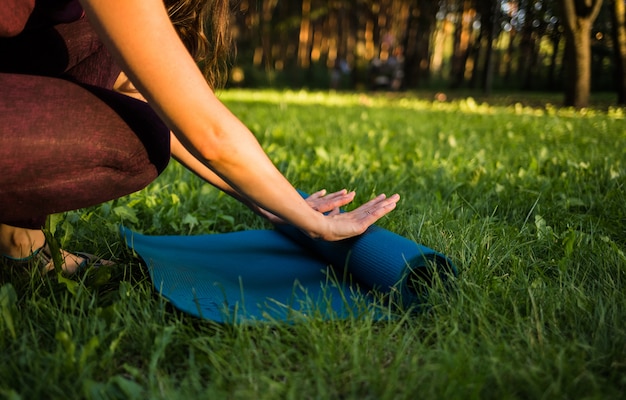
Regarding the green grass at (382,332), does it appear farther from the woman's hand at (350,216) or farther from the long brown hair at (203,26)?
the long brown hair at (203,26)

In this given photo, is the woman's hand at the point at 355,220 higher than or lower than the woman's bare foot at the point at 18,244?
higher

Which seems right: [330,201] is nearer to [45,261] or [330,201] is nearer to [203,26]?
[203,26]

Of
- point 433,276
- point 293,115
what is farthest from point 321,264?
point 293,115

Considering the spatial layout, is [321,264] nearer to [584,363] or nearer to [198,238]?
[198,238]

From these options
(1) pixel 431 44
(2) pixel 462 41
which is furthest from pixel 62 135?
(1) pixel 431 44

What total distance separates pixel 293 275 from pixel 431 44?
2630 centimetres

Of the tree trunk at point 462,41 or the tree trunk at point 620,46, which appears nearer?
the tree trunk at point 620,46

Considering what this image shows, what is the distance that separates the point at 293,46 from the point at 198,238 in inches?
1044

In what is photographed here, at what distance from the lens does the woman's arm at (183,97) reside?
122cm

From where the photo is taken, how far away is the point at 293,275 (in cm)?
187


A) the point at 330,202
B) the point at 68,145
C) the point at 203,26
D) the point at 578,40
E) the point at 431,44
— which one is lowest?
the point at 330,202

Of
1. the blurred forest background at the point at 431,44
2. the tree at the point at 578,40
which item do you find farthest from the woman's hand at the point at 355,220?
the tree at the point at 578,40

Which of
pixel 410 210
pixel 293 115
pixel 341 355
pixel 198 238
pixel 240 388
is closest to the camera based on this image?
pixel 240 388

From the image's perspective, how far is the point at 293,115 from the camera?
691 centimetres
